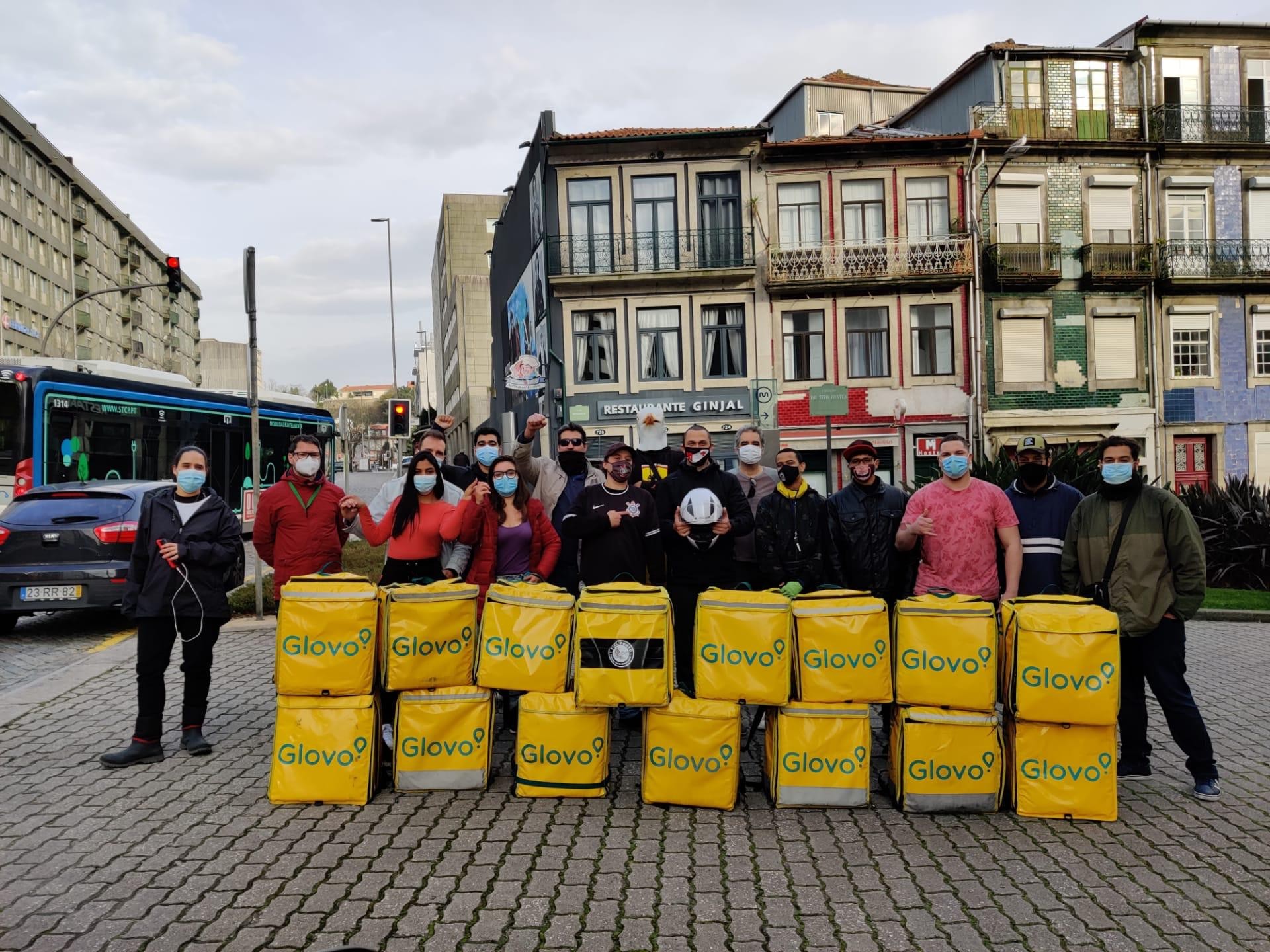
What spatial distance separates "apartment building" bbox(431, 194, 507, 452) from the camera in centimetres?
6512

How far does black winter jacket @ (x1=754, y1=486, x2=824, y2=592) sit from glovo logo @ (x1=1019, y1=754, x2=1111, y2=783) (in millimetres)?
1713

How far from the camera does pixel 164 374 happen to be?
21.2 metres

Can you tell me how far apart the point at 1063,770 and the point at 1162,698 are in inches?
34.5

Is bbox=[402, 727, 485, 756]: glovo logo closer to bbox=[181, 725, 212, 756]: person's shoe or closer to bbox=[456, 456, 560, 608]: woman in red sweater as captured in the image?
bbox=[456, 456, 560, 608]: woman in red sweater

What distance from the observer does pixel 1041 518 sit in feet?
20.5

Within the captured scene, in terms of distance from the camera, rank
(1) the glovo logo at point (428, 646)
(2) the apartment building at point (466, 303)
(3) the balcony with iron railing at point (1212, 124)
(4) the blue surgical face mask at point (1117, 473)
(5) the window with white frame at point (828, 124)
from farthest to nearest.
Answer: (2) the apartment building at point (466, 303), (5) the window with white frame at point (828, 124), (3) the balcony with iron railing at point (1212, 124), (4) the blue surgical face mask at point (1117, 473), (1) the glovo logo at point (428, 646)

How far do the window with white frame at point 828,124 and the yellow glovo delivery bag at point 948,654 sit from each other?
34744mm

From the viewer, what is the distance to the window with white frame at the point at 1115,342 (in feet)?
100.0

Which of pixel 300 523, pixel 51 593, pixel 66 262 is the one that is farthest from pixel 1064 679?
pixel 66 262

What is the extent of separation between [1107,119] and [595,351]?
16.9 m

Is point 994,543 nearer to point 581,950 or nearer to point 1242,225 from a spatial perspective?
point 581,950

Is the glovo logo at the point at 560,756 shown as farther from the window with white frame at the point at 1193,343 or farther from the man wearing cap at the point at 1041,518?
the window with white frame at the point at 1193,343

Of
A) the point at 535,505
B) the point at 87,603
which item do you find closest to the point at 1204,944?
the point at 535,505

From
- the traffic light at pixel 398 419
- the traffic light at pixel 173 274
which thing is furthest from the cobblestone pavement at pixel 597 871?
the traffic light at pixel 173 274
